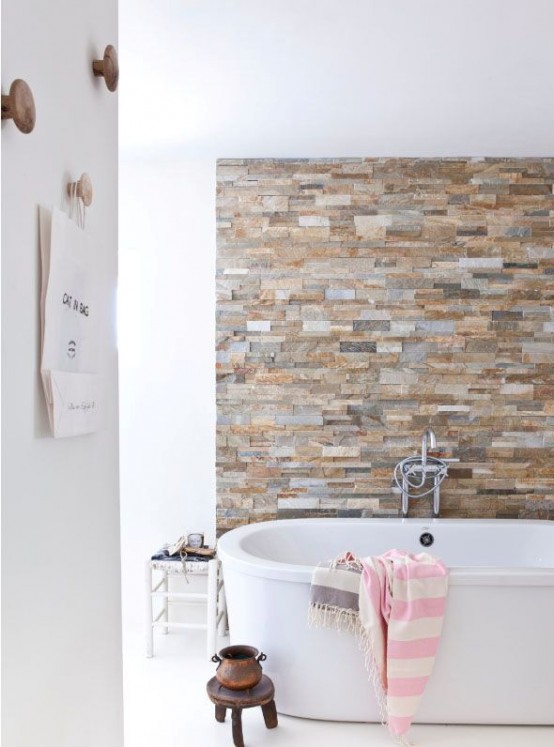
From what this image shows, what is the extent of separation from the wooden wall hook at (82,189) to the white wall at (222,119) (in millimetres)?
1485

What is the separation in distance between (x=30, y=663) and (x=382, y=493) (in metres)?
3.23

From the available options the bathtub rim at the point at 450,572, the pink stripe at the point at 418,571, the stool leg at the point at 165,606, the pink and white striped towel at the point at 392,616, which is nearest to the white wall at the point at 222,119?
the stool leg at the point at 165,606

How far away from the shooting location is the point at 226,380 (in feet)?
13.4

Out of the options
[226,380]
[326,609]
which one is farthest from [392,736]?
[226,380]

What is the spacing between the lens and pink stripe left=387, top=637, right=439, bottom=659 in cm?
277

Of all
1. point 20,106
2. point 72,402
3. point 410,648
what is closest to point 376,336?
point 410,648

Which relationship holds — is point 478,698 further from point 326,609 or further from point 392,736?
point 326,609

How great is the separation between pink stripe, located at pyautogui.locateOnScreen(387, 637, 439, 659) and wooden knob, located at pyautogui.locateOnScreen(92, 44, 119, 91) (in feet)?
7.49

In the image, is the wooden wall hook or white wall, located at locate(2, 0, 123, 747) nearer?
white wall, located at locate(2, 0, 123, 747)

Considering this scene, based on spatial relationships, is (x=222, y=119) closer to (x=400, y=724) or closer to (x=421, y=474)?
(x=421, y=474)

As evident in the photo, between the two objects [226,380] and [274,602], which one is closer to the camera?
[274,602]

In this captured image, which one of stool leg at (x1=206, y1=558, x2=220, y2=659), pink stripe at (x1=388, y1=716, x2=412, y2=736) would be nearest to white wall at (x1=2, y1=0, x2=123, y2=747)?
pink stripe at (x1=388, y1=716, x2=412, y2=736)

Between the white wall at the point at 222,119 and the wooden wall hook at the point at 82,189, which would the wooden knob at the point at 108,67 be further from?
the white wall at the point at 222,119

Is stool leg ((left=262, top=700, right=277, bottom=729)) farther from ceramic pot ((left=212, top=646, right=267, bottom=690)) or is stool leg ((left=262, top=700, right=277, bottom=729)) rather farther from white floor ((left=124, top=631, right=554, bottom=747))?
ceramic pot ((left=212, top=646, right=267, bottom=690))
